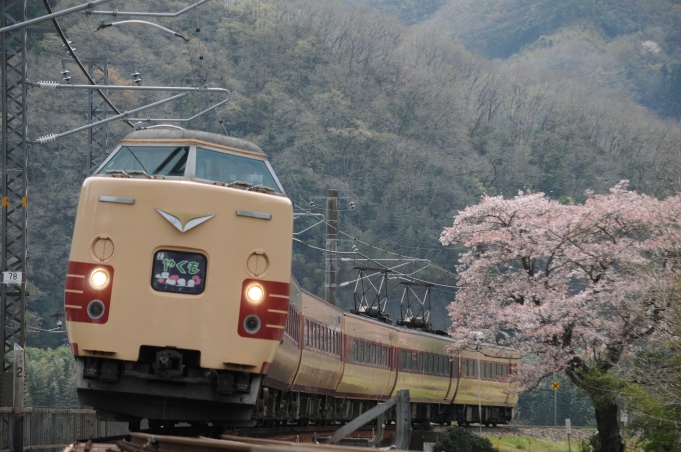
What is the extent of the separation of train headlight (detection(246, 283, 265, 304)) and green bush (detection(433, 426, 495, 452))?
14.5 meters

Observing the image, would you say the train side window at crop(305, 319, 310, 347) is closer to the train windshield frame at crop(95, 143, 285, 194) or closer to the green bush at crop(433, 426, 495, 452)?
the train windshield frame at crop(95, 143, 285, 194)

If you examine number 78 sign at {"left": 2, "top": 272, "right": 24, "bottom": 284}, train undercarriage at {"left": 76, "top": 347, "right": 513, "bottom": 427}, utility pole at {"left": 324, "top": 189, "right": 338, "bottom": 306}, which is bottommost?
train undercarriage at {"left": 76, "top": 347, "right": 513, "bottom": 427}

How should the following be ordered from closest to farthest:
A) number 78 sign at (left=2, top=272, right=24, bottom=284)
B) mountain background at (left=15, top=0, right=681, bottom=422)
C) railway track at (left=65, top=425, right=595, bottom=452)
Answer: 1. railway track at (left=65, top=425, right=595, bottom=452)
2. number 78 sign at (left=2, top=272, right=24, bottom=284)
3. mountain background at (left=15, top=0, right=681, bottom=422)

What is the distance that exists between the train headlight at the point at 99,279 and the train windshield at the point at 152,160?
4.32ft

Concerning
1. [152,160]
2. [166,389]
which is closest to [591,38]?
[152,160]

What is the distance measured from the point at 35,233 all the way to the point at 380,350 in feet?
132

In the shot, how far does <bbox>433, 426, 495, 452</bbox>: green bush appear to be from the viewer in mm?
23328

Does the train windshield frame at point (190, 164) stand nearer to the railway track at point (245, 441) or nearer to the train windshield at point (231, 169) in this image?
the train windshield at point (231, 169)

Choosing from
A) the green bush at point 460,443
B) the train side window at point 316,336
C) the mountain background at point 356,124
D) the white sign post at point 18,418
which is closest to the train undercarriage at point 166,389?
the white sign post at point 18,418

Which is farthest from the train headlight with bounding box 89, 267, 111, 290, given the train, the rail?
the rail

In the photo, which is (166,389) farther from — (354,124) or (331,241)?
(354,124)

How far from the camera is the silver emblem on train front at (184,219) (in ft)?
31.5

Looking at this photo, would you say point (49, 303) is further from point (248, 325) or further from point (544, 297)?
point (248, 325)

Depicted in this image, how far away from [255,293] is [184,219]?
93 centimetres
